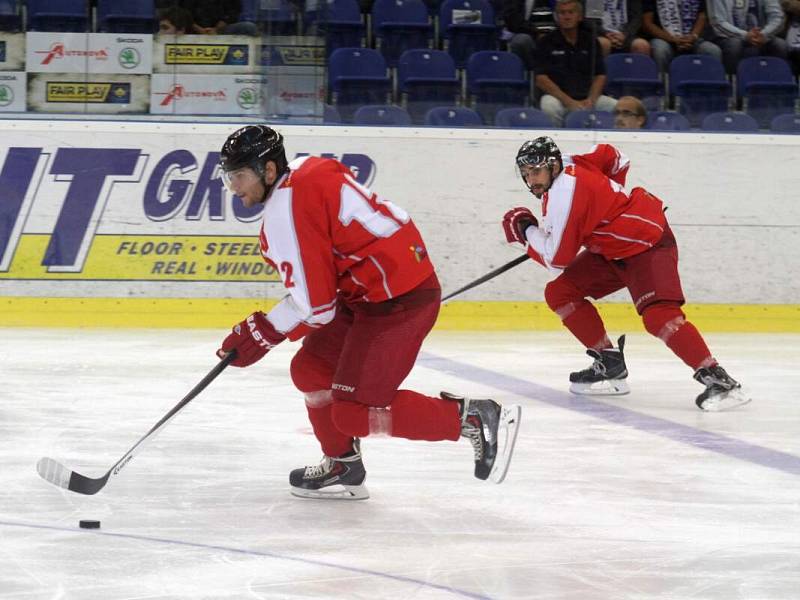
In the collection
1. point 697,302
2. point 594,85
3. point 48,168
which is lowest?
point 697,302

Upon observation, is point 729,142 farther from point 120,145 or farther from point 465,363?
point 120,145

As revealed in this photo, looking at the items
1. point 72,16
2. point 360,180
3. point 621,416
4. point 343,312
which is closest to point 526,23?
point 360,180


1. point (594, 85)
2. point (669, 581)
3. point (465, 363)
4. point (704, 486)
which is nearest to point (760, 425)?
point (704, 486)

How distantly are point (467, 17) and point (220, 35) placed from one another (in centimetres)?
178

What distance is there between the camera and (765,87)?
8.79 m

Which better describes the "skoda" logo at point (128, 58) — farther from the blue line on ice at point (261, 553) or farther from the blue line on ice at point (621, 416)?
the blue line on ice at point (261, 553)

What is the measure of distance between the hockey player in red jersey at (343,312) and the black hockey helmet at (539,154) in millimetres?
1748

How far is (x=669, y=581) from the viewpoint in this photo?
2.90 metres

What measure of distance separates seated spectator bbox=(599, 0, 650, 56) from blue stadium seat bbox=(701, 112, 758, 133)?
75cm

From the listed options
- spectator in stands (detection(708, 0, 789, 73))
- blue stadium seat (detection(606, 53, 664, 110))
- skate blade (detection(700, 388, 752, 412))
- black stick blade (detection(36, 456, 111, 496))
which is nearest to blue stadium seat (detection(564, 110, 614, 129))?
blue stadium seat (detection(606, 53, 664, 110))

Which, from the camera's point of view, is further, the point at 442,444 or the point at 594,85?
the point at 594,85

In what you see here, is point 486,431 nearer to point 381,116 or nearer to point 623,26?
point 381,116

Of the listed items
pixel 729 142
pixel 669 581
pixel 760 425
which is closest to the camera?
pixel 669 581

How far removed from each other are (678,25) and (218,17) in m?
3.17
